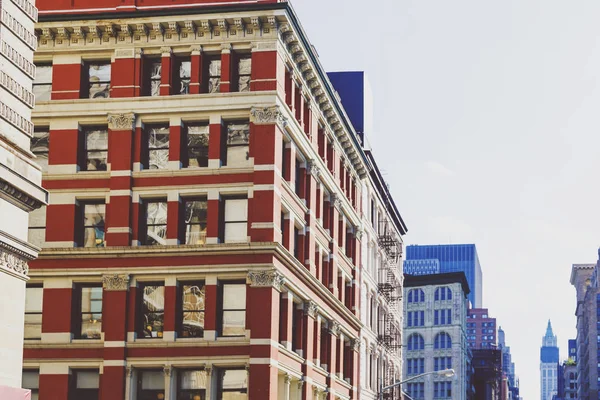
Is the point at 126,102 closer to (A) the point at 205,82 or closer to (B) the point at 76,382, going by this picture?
(A) the point at 205,82

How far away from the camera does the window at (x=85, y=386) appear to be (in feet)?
166

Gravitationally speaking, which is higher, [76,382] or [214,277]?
[214,277]

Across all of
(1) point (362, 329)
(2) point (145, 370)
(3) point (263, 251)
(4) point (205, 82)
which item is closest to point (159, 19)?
(4) point (205, 82)

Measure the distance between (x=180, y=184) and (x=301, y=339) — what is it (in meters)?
10.8

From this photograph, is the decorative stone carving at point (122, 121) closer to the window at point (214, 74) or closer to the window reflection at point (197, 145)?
the window reflection at point (197, 145)

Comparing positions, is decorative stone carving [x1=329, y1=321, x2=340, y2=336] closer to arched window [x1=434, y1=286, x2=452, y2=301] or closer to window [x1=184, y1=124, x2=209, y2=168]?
window [x1=184, y1=124, x2=209, y2=168]

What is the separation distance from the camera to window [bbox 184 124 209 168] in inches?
2055

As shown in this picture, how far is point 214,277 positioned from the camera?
5038 cm

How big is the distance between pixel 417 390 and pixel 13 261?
135924mm

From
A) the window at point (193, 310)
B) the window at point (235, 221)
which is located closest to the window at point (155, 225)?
the window at point (193, 310)

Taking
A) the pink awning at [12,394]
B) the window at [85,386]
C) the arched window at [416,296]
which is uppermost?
the arched window at [416,296]

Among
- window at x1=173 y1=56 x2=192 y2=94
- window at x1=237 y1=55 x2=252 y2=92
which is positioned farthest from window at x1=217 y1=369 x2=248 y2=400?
window at x1=173 y1=56 x2=192 y2=94

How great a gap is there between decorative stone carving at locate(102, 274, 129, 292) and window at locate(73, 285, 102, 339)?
2.26ft

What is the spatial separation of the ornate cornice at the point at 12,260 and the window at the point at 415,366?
13602 cm
